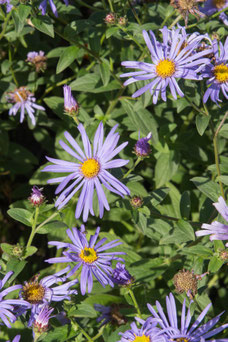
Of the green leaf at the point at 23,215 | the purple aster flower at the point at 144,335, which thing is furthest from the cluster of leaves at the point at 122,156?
the purple aster flower at the point at 144,335

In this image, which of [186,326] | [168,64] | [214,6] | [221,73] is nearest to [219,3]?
[214,6]

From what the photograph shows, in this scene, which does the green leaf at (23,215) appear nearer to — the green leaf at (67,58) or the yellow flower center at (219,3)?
the green leaf at (67,58)

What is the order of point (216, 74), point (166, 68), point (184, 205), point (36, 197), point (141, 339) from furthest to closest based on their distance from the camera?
point (184, 205), point (216, 74), point (166, 68), point (36, 197), point (141, 339)

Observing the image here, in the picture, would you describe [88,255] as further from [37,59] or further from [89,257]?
[37,59]

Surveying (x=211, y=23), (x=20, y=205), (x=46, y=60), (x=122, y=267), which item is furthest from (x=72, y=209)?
(x=211, y=23)

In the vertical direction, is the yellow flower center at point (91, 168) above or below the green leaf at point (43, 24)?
below

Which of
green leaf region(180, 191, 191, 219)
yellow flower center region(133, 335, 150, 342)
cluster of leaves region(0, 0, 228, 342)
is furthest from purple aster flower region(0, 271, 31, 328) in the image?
green leaf region(180, 191, 191, 219)

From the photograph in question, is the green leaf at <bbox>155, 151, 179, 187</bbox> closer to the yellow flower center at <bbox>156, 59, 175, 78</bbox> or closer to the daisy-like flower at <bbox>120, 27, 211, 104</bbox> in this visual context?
the daisy-like flower at <bbox>120, 27, 211, 104</bbox>
